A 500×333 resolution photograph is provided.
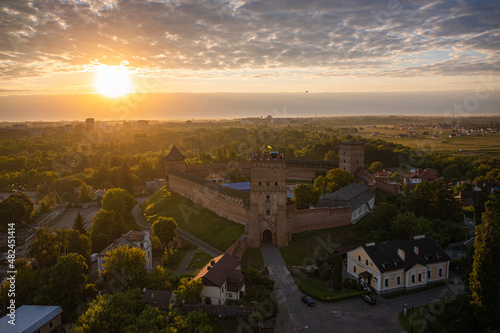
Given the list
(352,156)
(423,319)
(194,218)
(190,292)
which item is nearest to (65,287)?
(190,292)

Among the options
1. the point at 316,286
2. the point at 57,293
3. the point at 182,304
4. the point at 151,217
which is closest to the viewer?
the point at 182,304

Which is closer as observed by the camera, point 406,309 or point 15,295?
point 406,309

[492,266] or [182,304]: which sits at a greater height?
[492,266]

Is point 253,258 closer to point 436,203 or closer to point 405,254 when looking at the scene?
point 405,254

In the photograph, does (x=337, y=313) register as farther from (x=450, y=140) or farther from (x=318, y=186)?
(x=450, y=140)

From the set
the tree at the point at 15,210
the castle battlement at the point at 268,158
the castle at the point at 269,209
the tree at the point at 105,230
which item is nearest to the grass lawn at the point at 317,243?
the castle at the point at 269,209

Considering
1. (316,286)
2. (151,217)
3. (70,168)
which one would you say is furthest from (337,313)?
(70,168)

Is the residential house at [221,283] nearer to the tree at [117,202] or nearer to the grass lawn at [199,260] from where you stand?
the grass lawn at [199,260]
